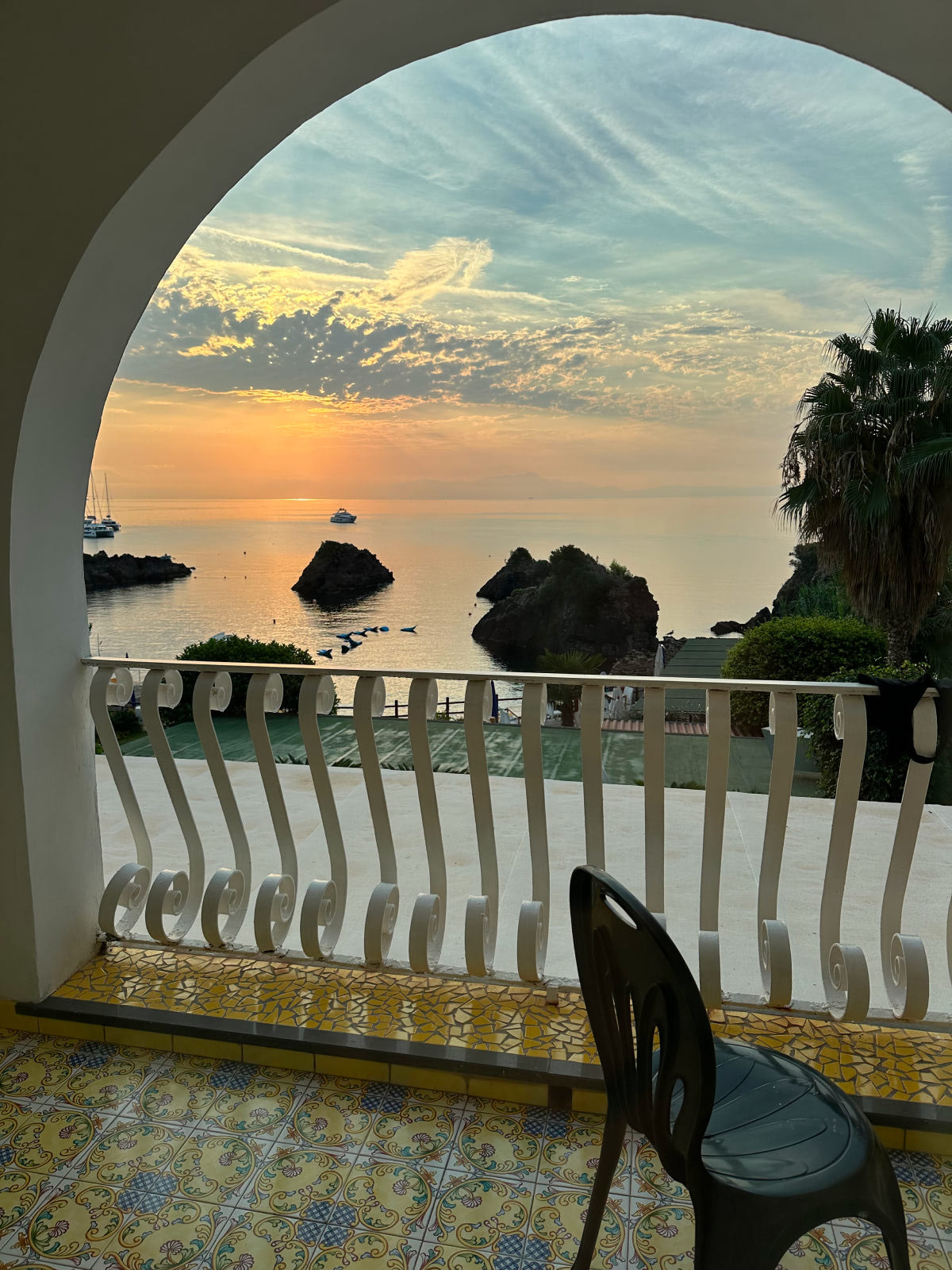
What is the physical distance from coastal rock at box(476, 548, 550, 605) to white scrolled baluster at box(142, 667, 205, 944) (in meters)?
15.9

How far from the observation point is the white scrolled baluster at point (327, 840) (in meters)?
2.13

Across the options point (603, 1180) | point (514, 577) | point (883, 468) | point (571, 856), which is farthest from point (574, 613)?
point (603, 1180)

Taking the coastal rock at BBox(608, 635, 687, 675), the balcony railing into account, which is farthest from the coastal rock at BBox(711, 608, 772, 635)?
the balcony railing

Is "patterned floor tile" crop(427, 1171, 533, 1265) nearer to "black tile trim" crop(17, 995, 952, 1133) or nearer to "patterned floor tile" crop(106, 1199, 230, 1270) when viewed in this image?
"black tile trim" crop(17, 995, 952, 1133)

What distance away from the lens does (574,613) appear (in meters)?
18.3

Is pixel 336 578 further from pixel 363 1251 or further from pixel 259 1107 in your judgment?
pixel 363 1251

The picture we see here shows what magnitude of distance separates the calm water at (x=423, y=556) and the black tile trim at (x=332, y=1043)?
1343 cm

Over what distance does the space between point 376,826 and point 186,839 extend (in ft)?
1.97

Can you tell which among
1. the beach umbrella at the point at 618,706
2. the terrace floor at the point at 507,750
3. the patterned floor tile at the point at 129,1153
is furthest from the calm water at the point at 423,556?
the patterned floor tile at the point at 129,1153

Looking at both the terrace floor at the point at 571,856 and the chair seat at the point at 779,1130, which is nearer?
the chair seat at the point at 779,1130

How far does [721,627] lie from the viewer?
56.2 feet

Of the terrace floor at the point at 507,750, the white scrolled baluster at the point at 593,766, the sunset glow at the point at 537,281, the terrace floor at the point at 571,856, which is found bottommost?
the terrace floor at the point at 507,750

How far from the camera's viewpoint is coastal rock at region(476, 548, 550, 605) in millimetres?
18312

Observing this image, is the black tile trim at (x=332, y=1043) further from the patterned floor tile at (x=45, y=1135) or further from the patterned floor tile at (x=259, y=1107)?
the patterned floor tile at (x=45, y=1135)
